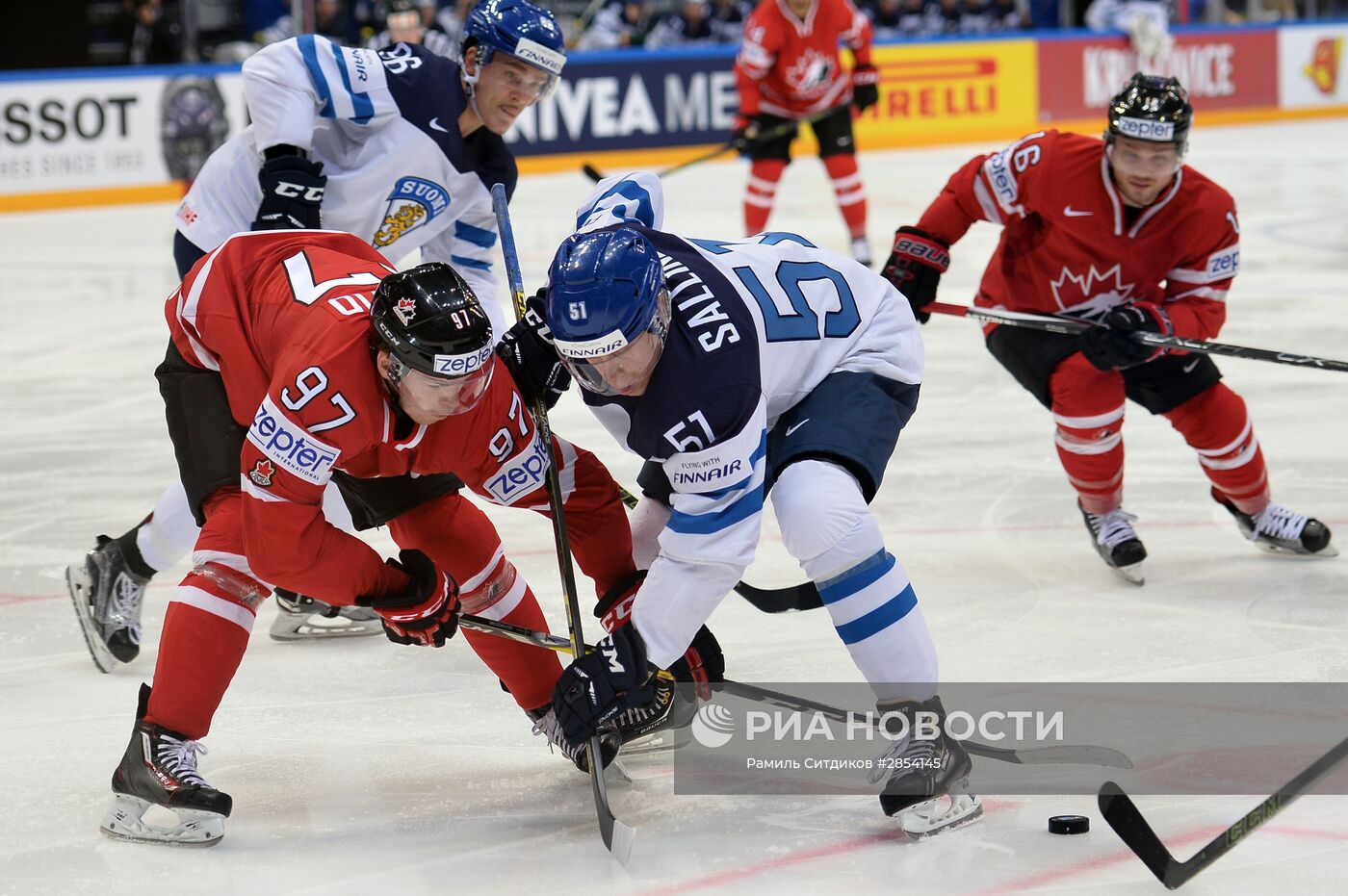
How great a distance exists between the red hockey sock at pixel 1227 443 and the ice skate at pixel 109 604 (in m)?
2.22

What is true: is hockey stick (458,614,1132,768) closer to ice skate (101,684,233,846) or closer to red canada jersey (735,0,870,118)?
ice skate (101,684,233,846)

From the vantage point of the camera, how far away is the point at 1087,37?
13.1 metres

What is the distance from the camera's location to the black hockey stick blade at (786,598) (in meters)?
2.91

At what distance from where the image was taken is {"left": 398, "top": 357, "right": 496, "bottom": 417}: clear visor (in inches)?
A: 92.4

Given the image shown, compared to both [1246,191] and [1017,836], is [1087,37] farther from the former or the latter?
[1017,836]

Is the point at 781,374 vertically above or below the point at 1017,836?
above

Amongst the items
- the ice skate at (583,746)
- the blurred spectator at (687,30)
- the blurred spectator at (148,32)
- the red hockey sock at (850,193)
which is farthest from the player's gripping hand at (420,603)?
the blurred spectator at (687,30)

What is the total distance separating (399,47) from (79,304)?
12.7 ft

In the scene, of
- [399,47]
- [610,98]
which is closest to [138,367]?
[399,47]

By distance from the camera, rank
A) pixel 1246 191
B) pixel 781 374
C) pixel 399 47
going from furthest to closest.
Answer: pixel 1246 191
pixel 399 47
pixel 781 374

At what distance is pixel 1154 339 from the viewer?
347 cm

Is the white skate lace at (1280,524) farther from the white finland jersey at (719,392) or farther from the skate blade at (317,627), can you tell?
the skate blade at (317,627)

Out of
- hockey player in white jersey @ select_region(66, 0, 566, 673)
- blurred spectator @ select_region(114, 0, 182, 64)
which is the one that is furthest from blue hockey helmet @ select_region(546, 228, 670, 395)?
blurred spectator @ select_region(114, 0, 182, 64)

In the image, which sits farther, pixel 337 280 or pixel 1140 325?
pixel 1140 325
